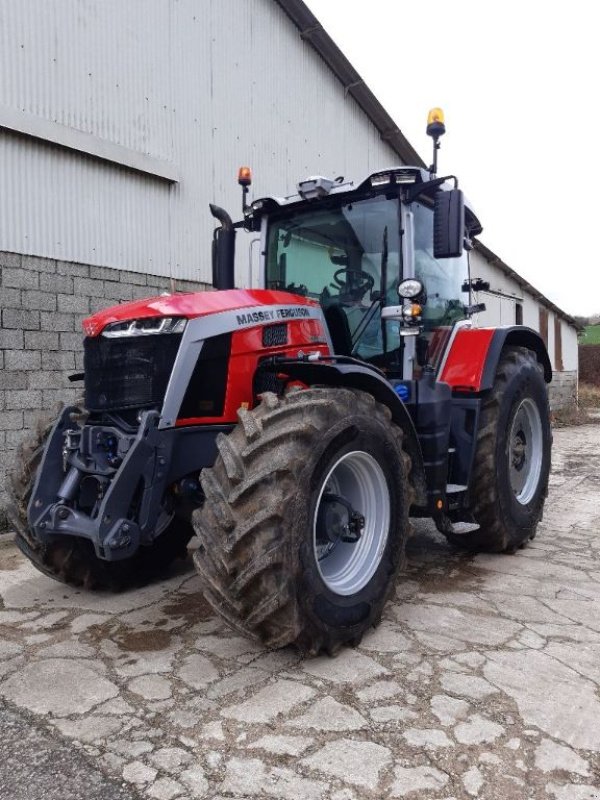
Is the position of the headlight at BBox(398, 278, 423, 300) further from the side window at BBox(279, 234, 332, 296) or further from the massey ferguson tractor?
the side window at BBox(279, 234, 332, 296)

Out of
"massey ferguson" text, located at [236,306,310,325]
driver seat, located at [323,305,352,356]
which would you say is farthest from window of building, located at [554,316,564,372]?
"massey ferguson" text, located at [236,306,310,325]

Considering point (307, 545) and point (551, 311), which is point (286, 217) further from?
point (551, 311)

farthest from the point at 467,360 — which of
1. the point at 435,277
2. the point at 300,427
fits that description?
the point at 300,427

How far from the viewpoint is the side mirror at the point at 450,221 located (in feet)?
11.6

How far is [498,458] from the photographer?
4234mm

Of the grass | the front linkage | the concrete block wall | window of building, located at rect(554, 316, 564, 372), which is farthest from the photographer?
the grass

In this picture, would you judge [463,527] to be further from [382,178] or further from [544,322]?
[544,322]

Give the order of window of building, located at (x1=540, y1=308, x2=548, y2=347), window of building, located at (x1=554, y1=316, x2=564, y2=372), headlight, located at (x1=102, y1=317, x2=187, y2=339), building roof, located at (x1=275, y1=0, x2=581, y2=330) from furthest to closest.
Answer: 1. window of building, located at (x1=554, y1=316, x2=564, y2=372)
2. window of building, located at (x1=540, y1=308, x2=548, y2=347)
3. building roof, located at (x1=275, y1=0, x2=581, y2=330)
4. headlight, located at (x1=102, y1=317, x2=187, y2=339)

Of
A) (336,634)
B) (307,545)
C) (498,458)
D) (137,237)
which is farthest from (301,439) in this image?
(137,237)

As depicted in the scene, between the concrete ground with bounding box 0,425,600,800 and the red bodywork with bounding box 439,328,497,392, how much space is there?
1.24 m

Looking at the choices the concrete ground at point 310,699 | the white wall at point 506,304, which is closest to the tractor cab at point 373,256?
the concrete ground at point 310,699

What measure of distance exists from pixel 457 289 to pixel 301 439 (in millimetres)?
Result: 2381

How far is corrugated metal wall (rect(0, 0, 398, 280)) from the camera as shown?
575 cm

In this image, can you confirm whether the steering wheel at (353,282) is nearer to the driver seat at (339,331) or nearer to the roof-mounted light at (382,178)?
the driver seat at (339,331)
